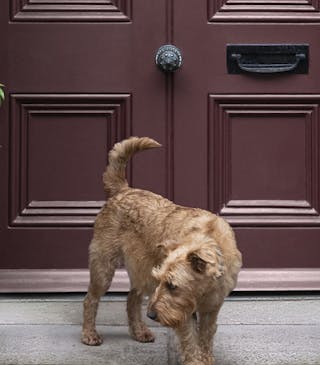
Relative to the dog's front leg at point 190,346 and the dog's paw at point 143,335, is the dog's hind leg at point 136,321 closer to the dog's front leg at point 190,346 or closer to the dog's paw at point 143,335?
the dog's paw at point 143,335

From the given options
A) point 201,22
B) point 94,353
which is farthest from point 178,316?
point 201,22

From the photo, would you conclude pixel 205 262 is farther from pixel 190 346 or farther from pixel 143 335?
pixel 143 335

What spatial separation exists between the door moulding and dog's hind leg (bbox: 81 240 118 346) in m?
0.88

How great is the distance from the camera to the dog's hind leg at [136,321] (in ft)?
15.4

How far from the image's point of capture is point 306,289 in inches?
221

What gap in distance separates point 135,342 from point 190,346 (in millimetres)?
628

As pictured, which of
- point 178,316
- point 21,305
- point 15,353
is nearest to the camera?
point 178,316

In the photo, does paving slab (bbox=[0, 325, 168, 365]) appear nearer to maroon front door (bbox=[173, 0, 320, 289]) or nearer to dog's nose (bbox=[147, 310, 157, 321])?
dog's nose (bbox=[147, 310, 157, 321])

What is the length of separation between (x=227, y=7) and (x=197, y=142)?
862 mm

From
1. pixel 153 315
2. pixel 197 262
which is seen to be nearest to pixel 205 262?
pixel 197 262

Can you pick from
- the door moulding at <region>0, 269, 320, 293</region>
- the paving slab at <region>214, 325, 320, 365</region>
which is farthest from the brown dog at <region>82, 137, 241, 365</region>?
the door moulding at <region>0, 269, 320, 293</region>

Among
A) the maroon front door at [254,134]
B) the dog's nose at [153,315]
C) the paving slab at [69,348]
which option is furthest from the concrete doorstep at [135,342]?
the dog's nose at [153,315]

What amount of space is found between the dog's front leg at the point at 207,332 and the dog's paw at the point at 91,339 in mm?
650

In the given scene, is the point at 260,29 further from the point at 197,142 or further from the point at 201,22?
the point at 197,142
